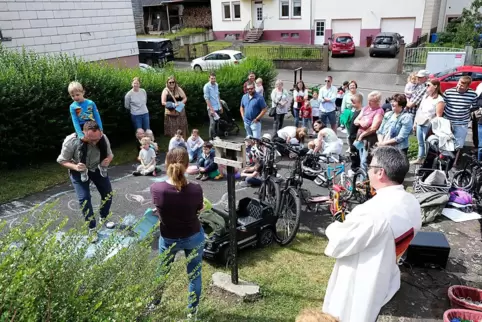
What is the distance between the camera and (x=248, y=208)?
5.34 meters

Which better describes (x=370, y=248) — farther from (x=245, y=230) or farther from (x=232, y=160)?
(x=245, y=230)

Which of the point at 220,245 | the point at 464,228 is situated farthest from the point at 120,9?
the point at 464,228

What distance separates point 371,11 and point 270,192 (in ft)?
83.8

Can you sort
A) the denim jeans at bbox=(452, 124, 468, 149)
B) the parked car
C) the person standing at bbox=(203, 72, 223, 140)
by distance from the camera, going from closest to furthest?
the denim jeans at bbox=(452, 124, 468, 149) → the person standing at bbox=(203, 72, 223, 140) → the parked car

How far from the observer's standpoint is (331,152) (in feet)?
22.1

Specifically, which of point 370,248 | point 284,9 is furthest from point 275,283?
point 284,9

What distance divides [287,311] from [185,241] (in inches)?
54.0

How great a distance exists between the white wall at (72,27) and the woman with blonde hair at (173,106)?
20.6 ft

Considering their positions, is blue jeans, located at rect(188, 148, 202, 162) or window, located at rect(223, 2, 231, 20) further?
window, located at rect(223, 2, 231, 20)

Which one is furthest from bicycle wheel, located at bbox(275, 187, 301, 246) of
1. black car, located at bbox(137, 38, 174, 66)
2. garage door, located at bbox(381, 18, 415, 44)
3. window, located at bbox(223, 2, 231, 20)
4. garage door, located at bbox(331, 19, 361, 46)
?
window, located at bbox(223, 2, 231, 20)

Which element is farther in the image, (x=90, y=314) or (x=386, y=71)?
(x=386, y=71)

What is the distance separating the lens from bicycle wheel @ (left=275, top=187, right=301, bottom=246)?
5.17 metres

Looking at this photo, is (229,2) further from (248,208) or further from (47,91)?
(248,208)

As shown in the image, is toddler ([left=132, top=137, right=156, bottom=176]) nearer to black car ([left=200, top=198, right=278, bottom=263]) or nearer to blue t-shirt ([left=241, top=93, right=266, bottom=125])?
blue t-shirt ([left=241, top=93, right=266, bottom=125])
